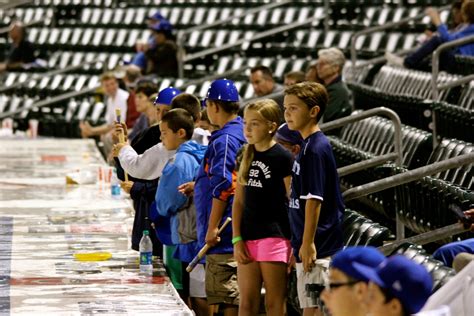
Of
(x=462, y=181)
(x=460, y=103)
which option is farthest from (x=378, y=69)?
(x=462, y=181)

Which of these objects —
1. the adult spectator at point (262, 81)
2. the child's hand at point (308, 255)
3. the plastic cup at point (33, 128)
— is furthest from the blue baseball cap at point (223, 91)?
the plastic cup at point (33, 128)

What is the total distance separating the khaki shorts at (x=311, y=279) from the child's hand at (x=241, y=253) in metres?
0.46

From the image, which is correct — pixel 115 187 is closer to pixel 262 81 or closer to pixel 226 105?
pixel 262 81

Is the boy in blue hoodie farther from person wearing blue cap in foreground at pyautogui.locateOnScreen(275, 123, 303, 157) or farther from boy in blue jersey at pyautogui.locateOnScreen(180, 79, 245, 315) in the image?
person wearing blue cap in foreground at pyautogui.locateOnScreen(275, 123, 303, 157)

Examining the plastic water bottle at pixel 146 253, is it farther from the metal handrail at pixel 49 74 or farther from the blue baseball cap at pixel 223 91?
the metal handrail at pixel 49 74

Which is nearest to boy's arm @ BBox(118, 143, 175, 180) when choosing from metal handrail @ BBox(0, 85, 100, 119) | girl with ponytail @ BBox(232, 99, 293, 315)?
girl with ponytail @ BBox(232, 99, 293, 315)

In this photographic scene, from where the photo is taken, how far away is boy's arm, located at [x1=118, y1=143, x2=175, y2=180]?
7.83 meters

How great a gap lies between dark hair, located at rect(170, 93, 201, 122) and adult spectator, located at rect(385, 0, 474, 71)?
453cm

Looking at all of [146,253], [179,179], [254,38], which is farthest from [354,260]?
[254,38]

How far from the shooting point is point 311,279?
6285mm

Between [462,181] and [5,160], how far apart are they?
5.76 meters

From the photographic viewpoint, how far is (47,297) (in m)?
6.55

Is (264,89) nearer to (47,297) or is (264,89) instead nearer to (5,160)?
(5,160)

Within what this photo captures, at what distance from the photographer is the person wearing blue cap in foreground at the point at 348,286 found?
398 cm
